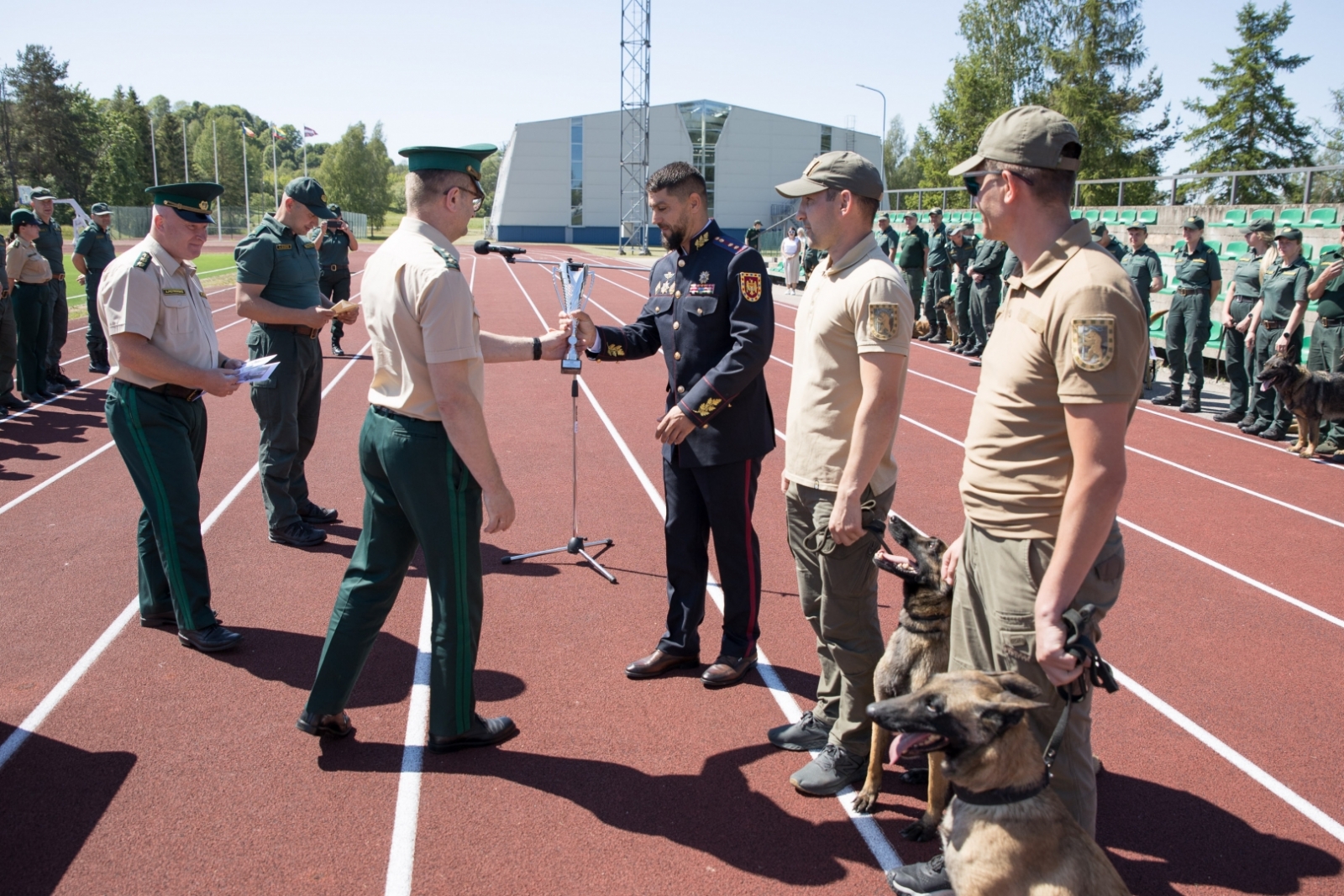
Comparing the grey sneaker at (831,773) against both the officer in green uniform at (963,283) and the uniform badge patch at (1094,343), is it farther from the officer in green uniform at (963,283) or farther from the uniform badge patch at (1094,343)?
Result: the officer in green uniform at (963,283)

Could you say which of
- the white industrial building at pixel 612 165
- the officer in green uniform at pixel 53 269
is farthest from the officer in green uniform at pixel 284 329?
the white industrial building at pixel 612 165

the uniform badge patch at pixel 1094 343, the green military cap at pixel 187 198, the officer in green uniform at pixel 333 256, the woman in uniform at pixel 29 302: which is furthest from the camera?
the officer in green uniform at pixel 333 256

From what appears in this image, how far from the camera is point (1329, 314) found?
29.9 ft

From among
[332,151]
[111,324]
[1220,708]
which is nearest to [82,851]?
[111,324]

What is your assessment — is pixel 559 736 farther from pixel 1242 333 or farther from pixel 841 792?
pixel 1242 333

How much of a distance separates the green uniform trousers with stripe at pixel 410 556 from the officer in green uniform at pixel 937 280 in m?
15.2

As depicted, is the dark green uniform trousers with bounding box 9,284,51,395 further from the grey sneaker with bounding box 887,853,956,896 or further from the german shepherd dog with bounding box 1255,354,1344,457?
the german shepherd dog with bounding box 1255,354,1344,457

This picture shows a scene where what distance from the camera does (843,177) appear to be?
129 inches

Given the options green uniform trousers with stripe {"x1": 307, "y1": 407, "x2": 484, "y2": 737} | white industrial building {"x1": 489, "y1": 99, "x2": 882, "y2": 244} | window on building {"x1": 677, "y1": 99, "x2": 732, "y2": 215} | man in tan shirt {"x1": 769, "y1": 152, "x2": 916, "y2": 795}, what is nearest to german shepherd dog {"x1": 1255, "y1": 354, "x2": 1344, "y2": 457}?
man in tan shirt {"x1": 769, "y1": 152, "x2": 916, "y2": 795}

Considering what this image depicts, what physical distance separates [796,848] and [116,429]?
3.59m

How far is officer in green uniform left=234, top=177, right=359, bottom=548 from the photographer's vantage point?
18.7 feet

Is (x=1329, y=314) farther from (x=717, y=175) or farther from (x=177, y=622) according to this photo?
(x=717, y=175)

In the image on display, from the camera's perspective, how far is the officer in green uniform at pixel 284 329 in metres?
5.70

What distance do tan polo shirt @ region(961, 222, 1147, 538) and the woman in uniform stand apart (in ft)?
37.2
